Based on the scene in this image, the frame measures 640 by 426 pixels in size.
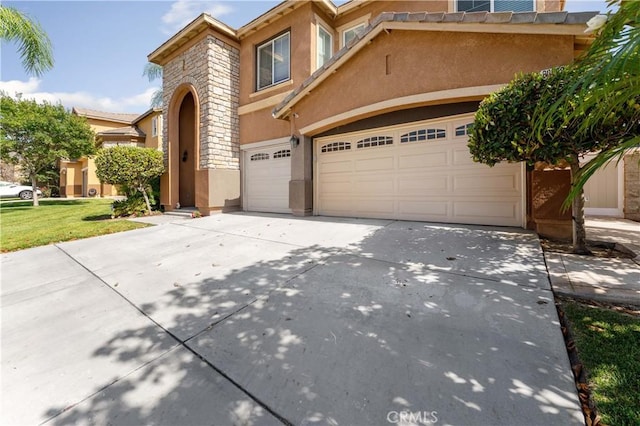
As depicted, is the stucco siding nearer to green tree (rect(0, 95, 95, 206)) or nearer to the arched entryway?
the arched entryway

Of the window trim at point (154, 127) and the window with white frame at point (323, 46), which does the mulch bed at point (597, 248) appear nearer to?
the window with white frame at point (323, 46)

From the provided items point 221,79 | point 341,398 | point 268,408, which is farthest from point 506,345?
point 221,79

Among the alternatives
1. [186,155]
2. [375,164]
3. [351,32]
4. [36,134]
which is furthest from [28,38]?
[375,164]

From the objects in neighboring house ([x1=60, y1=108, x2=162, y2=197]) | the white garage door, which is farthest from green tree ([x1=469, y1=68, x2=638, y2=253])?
neighboring house ([x1=60, y1=108, x2=162, y2=197])

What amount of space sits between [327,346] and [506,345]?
55.4 inches

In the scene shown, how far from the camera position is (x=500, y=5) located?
25.5ft

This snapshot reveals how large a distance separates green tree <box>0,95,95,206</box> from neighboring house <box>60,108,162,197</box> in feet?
7.43

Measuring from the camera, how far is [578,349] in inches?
76.0

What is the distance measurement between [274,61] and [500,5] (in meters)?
7.69

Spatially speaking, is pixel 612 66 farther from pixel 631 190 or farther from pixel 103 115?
pixel 103 115

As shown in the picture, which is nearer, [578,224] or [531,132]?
[531,132]

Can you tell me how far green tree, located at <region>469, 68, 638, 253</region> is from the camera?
356cm

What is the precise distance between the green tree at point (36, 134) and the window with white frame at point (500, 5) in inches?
838

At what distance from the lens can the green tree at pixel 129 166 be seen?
9.51m
